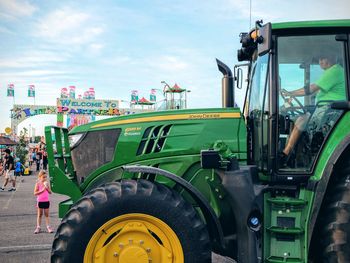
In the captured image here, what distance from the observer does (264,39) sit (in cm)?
396

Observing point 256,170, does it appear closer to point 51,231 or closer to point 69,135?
point 69,135

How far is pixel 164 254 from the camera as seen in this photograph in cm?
386

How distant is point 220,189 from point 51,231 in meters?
4.99

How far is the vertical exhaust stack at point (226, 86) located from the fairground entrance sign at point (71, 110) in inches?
1167

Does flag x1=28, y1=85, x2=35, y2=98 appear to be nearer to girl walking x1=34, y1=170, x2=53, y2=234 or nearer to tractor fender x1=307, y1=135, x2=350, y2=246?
girl walking x1=34, y1=170, x2=53, y2=234

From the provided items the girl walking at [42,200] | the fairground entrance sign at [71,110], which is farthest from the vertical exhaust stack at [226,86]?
the fairground entrance sign at [71,110]

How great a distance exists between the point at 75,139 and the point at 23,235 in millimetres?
3628

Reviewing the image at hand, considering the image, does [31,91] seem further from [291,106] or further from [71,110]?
[291,106]

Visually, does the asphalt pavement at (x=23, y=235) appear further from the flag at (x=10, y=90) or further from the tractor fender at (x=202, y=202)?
the flag at (x=10, y=90)

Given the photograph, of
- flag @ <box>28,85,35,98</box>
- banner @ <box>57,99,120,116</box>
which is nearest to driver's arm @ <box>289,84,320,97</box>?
banner @ <box>57,99,120,116</box>

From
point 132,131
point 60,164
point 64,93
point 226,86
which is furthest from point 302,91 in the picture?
point 64,93

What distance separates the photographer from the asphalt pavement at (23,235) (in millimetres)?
6066

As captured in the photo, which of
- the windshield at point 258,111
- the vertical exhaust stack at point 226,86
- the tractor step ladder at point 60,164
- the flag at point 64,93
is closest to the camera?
the windshield at point 258,111

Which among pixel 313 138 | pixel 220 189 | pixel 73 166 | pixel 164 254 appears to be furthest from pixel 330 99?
pixel 73 166
